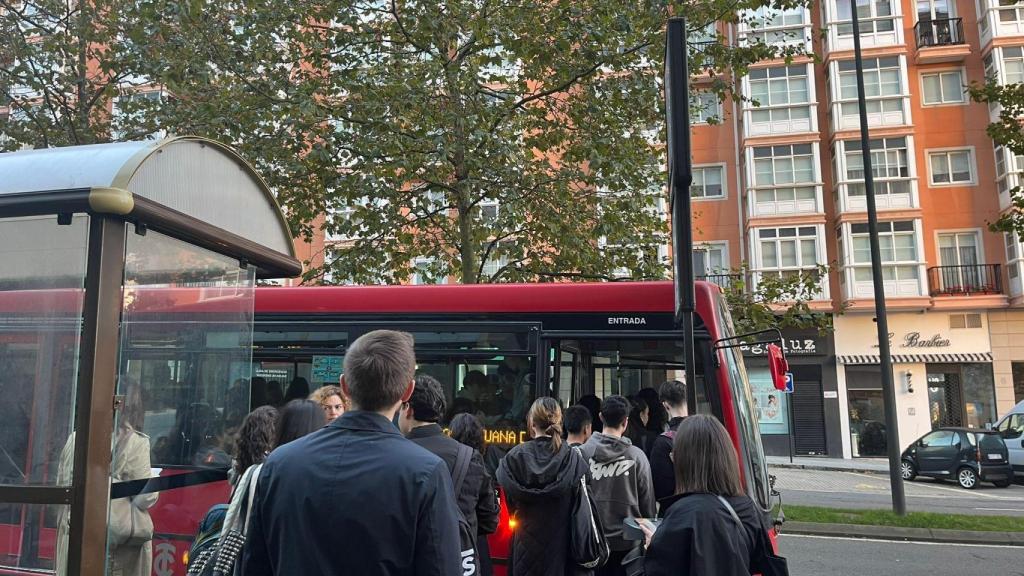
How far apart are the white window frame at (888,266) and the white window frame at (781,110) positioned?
4080 millimetres

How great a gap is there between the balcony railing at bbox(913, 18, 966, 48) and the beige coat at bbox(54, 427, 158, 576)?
29.5 meters

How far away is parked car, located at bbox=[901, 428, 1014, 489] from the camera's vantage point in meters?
18.2

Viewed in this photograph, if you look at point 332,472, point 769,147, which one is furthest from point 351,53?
point 769,147

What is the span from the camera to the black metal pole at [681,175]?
10.4 ft

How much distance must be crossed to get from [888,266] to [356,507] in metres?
26.8

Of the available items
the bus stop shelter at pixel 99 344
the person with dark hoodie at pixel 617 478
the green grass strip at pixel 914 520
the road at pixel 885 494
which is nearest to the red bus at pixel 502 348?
the bus stop shelter at pixel 99 344

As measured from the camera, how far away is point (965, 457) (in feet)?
60.8

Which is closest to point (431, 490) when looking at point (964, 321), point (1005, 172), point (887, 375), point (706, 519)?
point (706, 519)

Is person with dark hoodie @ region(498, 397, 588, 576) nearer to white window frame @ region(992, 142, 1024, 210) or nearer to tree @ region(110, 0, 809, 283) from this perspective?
tree @ region(110, 0, 809, 283)

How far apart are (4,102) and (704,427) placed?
13.0 meters

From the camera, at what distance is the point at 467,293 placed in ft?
23.5

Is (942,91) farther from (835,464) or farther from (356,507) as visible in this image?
(356,507)

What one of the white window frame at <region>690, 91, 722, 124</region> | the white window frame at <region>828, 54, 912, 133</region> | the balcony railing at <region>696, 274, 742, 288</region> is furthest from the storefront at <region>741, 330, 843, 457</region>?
the white window frame at <region>690, 91, 722, 124</region>

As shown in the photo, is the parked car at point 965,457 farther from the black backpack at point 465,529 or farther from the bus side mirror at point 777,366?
the black backpack at point 465,529
